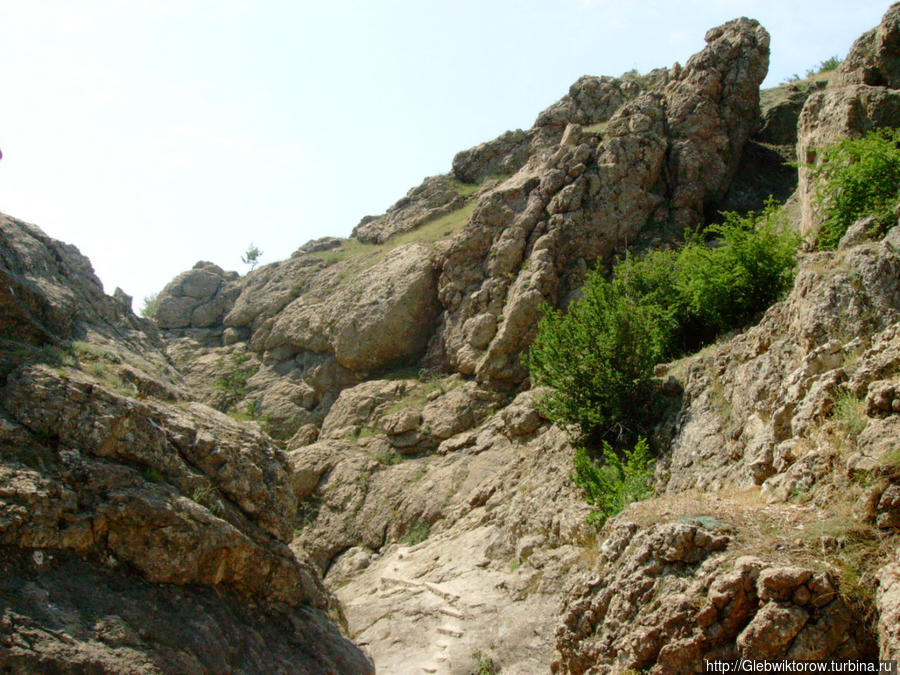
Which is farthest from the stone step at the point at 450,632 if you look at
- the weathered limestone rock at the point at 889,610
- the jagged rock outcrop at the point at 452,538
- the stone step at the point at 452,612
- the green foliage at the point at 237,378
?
the green foliage at the point at 237,378

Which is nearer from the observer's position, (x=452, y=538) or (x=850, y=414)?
(x=850, y=414)

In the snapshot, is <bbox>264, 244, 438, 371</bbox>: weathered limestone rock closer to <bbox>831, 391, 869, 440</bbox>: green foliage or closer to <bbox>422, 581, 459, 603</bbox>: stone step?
<bbox>422, 581, 459, 603</bbox>: stone step

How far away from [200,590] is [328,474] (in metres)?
14.2

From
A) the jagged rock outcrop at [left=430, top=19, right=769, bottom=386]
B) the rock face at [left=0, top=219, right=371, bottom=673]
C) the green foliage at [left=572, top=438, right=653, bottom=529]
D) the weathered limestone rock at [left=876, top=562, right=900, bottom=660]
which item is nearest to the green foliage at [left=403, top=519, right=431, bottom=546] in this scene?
the jagged rock outcrop at [left=430, top=19, right=769, bottom=386]

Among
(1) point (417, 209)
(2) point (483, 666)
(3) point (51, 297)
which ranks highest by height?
(1) point (417, 209)

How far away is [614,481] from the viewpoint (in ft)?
42.2

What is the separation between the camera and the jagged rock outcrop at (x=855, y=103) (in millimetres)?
14461

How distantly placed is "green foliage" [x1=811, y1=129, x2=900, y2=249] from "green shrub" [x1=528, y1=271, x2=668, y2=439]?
4.17 meters

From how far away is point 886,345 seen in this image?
773 cm

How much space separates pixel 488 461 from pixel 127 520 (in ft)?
41.8

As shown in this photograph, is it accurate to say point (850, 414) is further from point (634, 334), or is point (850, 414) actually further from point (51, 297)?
point (51, 297)

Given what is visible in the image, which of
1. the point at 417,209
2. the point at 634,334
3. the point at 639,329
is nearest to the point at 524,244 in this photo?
the point at 639,329

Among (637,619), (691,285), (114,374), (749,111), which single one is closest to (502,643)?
(637,619)

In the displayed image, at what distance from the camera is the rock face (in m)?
6.43
